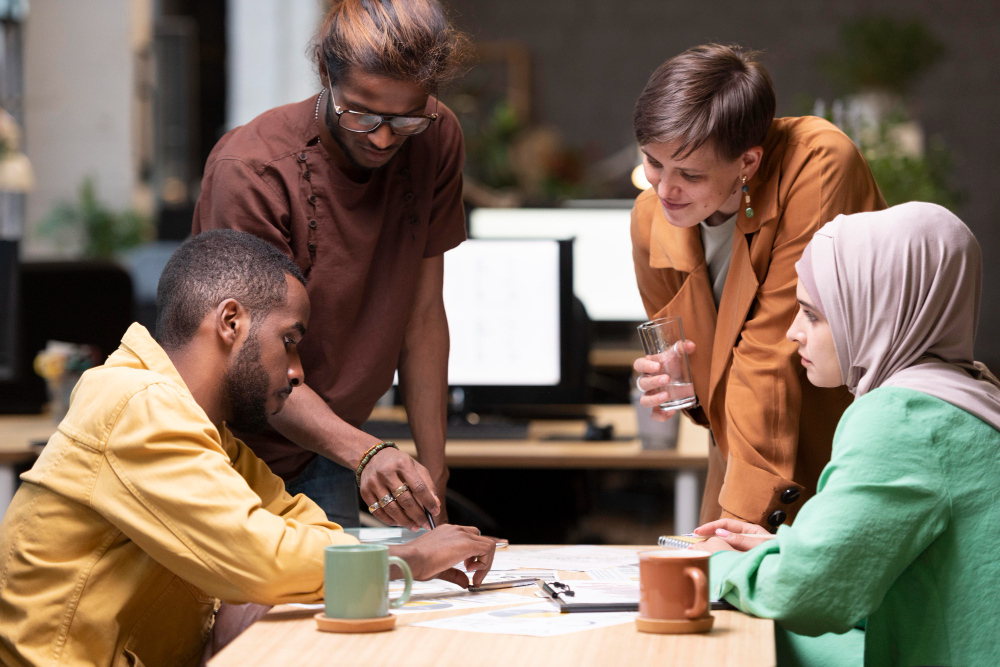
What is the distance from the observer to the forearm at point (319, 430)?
164cm

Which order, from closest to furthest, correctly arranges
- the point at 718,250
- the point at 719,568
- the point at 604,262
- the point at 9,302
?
1. the point at 719,568
2. the point at 718,250
3. the point at 9,302
4. the point at 604,262

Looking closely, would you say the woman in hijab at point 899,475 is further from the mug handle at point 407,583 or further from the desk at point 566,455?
the desk at point 566,455

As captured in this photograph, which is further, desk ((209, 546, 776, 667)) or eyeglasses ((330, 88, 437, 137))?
eyeglasses ((330, 88, 437, 137))

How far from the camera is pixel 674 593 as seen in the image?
1146 mm

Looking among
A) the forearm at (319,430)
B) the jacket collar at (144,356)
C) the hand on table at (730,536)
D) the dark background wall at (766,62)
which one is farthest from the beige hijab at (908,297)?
the dark background wall at (766,62)

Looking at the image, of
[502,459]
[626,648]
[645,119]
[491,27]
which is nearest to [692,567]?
[626,648]

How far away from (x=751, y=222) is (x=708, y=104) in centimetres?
22

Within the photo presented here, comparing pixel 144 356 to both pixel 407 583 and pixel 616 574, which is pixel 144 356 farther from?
pixel 616 574

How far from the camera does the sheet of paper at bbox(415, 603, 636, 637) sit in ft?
3.84

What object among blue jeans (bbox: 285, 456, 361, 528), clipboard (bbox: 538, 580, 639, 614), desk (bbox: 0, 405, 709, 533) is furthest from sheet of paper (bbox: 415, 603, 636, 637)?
desk (bbox: 0, 405, 709, 533)

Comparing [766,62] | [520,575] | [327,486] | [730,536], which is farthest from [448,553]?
[766,62]

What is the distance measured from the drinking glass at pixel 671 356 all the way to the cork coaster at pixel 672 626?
28.5 inches

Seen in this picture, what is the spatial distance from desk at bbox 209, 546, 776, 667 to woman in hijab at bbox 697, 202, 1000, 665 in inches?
3.5

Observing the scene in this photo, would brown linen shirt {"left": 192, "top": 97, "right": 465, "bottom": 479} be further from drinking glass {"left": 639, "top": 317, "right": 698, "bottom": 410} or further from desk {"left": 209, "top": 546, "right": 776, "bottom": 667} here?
desk {"left": 209, "top": 546, "right": 776, "bottom": 667}
